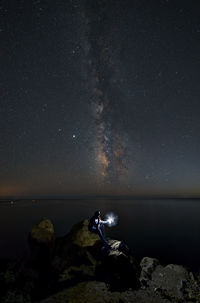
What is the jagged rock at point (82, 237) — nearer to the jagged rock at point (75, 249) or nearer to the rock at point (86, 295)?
the jagged rock at point (75, 249)

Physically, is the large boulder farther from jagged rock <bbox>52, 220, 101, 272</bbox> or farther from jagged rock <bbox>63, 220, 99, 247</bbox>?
jagged rock <bbox>63, 220, 99, 247</bbox>

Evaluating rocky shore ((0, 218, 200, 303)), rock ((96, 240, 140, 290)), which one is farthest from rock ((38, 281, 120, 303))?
rock ((96, 240, 140, 290))

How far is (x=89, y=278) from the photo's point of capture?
12.6 m

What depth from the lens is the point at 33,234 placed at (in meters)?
17.2

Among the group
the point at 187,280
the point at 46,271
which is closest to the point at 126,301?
the point at 187,280

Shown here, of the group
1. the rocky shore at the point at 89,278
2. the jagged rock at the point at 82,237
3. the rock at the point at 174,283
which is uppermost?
the jagged rock at the point at 82,237

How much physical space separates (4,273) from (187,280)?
13627 mm

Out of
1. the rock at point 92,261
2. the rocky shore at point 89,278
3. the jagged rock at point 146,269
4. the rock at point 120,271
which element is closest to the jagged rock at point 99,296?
the rocky shore at point 89,278

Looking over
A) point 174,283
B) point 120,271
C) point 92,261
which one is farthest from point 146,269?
point 92,261

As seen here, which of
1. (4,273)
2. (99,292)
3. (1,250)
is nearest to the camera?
(99,292)

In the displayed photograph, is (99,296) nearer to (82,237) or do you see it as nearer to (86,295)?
(86,295)

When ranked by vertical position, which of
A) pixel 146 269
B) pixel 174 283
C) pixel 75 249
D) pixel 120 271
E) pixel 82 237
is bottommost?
pixel 174 283

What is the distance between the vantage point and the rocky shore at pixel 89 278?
34.2 feet

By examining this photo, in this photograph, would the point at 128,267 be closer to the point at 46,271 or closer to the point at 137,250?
the point at 46,271
